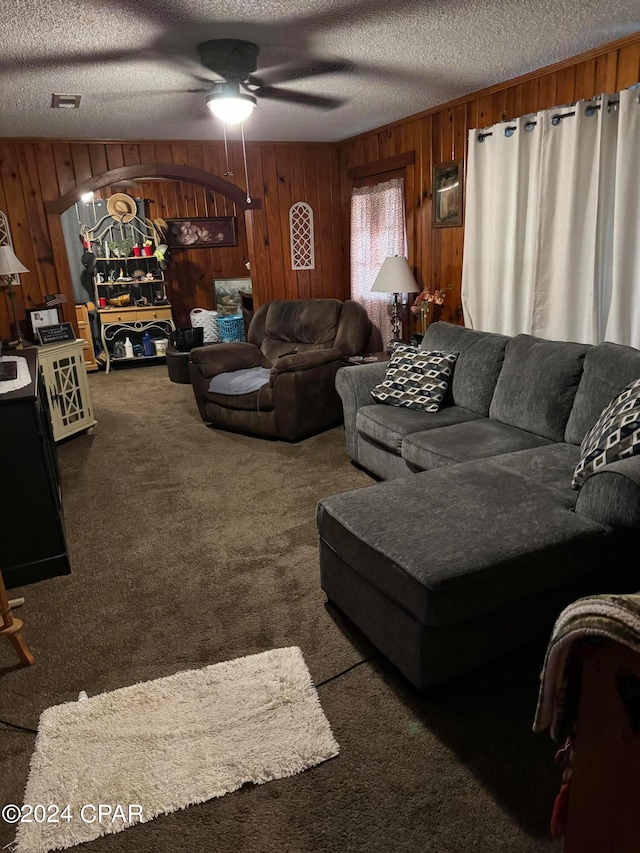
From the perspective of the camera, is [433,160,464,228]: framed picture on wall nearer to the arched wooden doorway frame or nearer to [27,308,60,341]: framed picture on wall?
the arched wooden doorway frame

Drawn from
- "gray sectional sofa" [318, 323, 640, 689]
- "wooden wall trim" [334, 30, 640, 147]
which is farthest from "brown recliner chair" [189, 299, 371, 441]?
"gray sectional sofa" [318, 323, 640, 689]

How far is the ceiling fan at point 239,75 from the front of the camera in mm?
2887

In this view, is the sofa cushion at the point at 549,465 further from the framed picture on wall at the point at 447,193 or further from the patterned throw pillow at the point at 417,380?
the framed picture on wall at the point at 447,193

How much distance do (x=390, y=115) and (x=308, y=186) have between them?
4.60 ft

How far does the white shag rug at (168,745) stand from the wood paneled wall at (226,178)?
444 centimetres

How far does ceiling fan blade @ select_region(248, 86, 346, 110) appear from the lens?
12.3ft

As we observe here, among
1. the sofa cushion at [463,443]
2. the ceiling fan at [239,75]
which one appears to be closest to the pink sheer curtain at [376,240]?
the ceiling fan at [239,75]

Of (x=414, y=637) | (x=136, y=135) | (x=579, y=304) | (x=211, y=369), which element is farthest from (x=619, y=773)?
(x=136, y=135)

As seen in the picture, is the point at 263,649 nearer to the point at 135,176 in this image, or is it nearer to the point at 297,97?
the point at 297,97

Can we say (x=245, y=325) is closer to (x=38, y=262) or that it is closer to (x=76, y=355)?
(x=38, y=262)

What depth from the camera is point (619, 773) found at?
0.97 meters

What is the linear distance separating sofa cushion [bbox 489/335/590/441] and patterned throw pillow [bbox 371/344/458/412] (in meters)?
0.36

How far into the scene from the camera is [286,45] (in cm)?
293

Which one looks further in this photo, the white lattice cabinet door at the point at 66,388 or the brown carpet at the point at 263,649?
the white lattice cabinet door at the point at 66,388
